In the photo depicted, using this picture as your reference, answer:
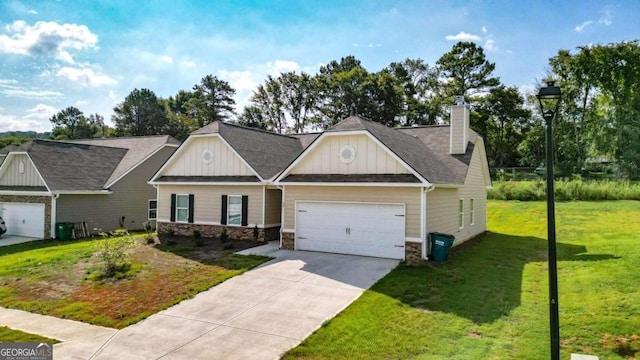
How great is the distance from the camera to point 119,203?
23516mm

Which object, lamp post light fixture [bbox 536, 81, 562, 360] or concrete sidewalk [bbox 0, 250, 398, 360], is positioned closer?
lamp post light fixture [bbox 536, 81, 562, 360]

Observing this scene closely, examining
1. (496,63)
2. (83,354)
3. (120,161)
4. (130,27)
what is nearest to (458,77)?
(496,63)

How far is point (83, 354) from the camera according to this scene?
23.6 feet

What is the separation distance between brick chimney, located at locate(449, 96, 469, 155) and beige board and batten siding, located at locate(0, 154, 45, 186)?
20.4m

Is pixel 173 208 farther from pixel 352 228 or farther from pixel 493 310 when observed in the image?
pixel 493 310

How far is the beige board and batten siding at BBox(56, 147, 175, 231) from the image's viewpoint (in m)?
21.3

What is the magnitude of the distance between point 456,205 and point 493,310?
808 centimetres

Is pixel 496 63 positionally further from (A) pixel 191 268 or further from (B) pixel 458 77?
(A) pixel 191 268

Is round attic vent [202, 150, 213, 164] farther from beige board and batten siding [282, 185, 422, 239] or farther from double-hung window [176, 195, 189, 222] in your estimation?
beige board and batten siding [282, 185, 422, 239]

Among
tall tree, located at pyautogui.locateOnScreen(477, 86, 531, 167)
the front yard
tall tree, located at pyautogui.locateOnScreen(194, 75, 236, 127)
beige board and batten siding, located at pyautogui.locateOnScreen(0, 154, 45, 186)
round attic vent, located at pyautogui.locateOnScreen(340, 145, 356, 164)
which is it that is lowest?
the front yard

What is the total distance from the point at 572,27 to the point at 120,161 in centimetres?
2493

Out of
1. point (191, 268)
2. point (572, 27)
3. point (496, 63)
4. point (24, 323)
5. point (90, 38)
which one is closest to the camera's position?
point (24, 323)

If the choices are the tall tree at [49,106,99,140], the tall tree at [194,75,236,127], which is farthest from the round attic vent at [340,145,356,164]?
the tall tree at [49,106,99,140]

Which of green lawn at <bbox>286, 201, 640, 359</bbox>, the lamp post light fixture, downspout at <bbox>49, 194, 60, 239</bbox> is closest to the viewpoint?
the lamp post light fixture
